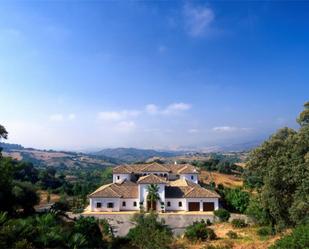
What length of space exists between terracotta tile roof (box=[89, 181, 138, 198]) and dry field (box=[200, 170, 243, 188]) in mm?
28457

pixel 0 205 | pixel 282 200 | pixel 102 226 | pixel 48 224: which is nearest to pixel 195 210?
pixel 102 226

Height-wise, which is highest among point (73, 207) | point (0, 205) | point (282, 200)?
point (282, 200)

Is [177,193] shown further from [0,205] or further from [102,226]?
[0,205]

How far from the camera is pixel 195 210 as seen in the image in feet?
152

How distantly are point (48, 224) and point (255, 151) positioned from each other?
2025cm

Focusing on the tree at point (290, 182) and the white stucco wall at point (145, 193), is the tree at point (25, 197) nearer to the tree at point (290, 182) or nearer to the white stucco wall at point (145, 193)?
the white stucco wall at point (145, 193)

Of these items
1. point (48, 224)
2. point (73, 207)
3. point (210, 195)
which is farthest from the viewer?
point (73, 207)

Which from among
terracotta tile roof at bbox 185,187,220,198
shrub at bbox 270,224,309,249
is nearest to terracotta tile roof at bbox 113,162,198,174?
terracotta tile roof at bbox 185,187,220,198

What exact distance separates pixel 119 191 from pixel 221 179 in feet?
125

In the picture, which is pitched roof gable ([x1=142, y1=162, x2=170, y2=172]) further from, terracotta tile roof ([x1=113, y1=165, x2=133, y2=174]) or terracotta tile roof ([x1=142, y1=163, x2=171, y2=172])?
terracotta tile roof ([x1=113, y1=165, x2=133, y2=174])

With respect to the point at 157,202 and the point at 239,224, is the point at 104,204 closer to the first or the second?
the point at 157,202

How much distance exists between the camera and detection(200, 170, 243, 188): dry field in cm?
7519

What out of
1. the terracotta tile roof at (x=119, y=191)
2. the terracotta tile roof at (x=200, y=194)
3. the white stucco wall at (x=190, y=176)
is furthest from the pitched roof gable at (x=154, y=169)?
the terracotta tile roof at (x=200, y=194)

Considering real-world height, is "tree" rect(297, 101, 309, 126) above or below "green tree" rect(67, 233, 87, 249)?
above
